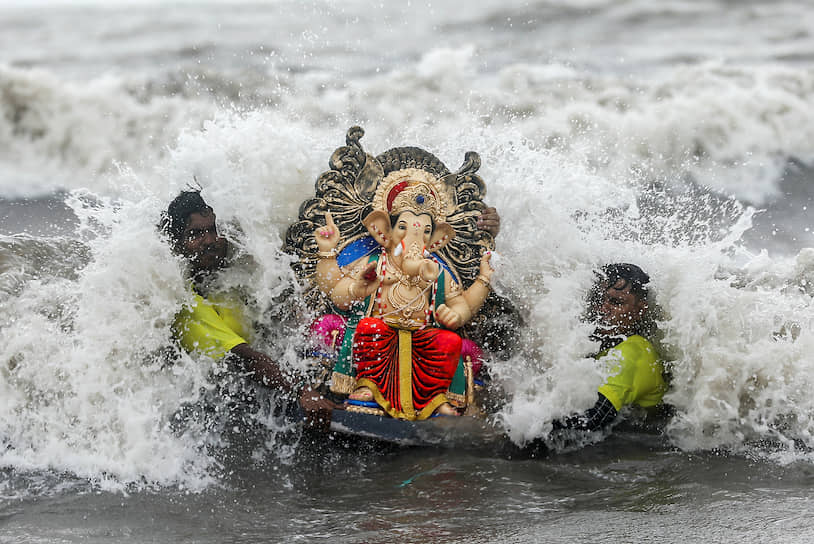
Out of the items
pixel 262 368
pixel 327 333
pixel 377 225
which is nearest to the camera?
pixel 262 368

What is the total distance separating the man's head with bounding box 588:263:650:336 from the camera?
4539 millimetres

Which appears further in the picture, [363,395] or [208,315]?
[208,315]

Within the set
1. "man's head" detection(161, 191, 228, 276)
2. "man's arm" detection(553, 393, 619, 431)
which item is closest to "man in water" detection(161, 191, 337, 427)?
"man's head" detection(161, 191, 228, 276)

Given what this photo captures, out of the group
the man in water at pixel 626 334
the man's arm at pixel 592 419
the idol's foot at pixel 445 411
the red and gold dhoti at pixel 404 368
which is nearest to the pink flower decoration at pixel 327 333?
the red and gold dhoti at pixel 404 368

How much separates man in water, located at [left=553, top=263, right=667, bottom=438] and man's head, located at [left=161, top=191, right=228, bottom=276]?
7.00ft

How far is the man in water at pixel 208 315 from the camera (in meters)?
4.23

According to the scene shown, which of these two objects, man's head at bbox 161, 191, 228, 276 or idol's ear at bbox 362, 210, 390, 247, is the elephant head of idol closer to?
idol's ear at bbox 362, 210, 390, 247

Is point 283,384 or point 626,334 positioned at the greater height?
point 626,334

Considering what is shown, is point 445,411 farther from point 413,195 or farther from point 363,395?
point 413,195

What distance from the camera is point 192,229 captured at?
4461mm

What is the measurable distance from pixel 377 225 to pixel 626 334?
1500mm

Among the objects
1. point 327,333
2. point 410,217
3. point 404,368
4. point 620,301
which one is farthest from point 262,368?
point 620,301

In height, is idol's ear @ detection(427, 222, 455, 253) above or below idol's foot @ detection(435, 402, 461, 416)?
above

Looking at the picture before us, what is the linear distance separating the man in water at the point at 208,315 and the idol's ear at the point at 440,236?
1.03m
